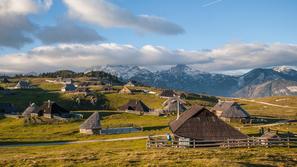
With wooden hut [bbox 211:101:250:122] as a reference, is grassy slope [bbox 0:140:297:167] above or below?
below

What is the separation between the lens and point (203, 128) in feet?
171

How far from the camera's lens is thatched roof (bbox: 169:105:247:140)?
5147 cm

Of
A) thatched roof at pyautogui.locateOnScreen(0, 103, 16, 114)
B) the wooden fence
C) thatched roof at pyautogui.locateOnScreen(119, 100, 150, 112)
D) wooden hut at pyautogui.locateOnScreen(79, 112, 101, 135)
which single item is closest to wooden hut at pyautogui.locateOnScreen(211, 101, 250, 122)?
thatched roof at pyautogui.locateOnScreen(119, 100, 150, 112)

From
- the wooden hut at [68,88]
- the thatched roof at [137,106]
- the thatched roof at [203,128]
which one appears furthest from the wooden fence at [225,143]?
the wooden hut at [68,88]

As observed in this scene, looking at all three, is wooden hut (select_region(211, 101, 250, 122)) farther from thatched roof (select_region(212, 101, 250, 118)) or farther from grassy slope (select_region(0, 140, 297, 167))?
grassy slope (select_region(0, 140, 297, 167))

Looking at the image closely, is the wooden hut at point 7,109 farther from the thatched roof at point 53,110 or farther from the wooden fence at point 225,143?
the wooden fence at point 225,143

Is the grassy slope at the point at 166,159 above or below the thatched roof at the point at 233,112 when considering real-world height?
below

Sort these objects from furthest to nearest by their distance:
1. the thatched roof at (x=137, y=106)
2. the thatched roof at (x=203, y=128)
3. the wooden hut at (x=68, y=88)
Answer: the wooden hut at (x=68, y=88) < the thatched roof at (x=137, y=106) < the thatched roof at (x=203, y=128)

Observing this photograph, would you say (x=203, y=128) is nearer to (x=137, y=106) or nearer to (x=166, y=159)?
(x=166, y=159)

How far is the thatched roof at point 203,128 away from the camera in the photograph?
5147 cm

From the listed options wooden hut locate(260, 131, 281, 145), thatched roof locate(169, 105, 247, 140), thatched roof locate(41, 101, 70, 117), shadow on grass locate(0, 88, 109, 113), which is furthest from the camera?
shadow on grass locate(0, 88, 109, 113)

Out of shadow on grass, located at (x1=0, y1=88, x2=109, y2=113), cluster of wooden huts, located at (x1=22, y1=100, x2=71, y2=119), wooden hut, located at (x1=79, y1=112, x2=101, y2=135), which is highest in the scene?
shadow on grass, located at (x1=0, y1=88, x2=109, y2=113)

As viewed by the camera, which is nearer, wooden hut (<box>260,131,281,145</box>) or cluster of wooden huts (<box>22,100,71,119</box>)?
wooden hut (<box>260,131,281,145</box>)

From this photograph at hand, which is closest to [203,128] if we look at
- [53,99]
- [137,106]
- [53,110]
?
[53,110]
